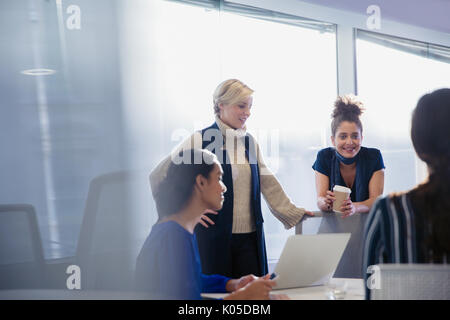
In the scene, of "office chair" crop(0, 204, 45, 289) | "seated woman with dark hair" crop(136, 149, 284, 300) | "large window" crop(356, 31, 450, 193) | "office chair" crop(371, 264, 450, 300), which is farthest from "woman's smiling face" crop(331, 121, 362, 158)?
"large window" crop(356, 31, 450, 193)

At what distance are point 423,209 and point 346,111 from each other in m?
1.39

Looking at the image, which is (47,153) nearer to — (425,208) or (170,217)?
(170,217)

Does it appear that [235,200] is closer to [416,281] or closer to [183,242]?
[183,242]

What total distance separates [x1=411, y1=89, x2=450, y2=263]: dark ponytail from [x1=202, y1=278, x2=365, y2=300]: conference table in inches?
17.2

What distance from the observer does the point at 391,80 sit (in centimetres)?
466

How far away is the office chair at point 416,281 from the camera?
1.09 m

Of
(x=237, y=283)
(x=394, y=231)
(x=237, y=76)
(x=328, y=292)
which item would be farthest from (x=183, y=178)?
(x=237, y=76)

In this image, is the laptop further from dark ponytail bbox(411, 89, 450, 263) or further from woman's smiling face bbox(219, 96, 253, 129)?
woman's smiling face bbox(219, 96, 253, 129)

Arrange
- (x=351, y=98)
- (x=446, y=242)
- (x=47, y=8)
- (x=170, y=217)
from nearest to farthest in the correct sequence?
(x=446, y=242) → (x=170, y=217) → (x=351, y=98) → (x=47, y=8)

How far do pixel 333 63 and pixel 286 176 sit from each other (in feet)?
3.62

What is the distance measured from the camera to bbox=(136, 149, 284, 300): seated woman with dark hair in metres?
1.37

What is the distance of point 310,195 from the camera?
4492mm

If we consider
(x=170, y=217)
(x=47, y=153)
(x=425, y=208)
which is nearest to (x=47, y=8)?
(x=47, y=153)

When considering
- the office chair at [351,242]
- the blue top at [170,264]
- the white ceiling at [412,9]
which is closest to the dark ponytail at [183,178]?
the blue top at [170,264]
